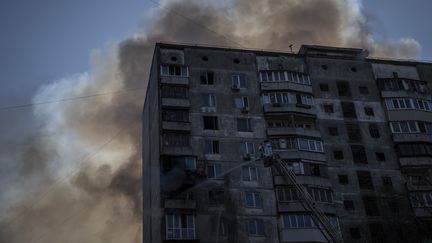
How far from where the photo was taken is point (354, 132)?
7356 cm

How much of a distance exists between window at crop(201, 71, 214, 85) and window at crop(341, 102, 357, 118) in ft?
60.9

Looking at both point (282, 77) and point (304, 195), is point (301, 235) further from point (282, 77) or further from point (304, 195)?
point (282, 77)

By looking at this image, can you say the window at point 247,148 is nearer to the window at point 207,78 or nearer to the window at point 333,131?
the window at point 207,78

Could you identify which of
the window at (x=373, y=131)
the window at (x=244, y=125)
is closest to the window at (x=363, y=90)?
the window at (x=373, y=131)

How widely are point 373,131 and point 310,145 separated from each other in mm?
Result: 9964

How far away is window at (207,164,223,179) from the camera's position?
65369 millimetres

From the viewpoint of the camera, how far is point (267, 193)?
65938 mm

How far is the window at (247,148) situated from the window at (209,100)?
669 cm

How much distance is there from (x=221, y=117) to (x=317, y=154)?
13240 millimetres

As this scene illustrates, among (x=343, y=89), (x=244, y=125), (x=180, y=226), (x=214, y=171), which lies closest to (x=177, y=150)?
(x=214, y=171)

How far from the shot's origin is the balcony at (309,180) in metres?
66.7

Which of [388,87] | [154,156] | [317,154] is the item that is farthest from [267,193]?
[388,87]

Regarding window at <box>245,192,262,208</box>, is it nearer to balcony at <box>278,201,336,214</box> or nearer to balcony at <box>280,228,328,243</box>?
balcony at <box>278,201,336,214</box>

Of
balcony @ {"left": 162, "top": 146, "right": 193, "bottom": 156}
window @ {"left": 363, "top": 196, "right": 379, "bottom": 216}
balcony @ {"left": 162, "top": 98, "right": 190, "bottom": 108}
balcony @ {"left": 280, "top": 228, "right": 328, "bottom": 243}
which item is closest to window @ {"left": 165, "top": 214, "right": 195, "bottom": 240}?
balcony @ {"left": 162, "top": 146, "right": 193, "bottom": 156}
